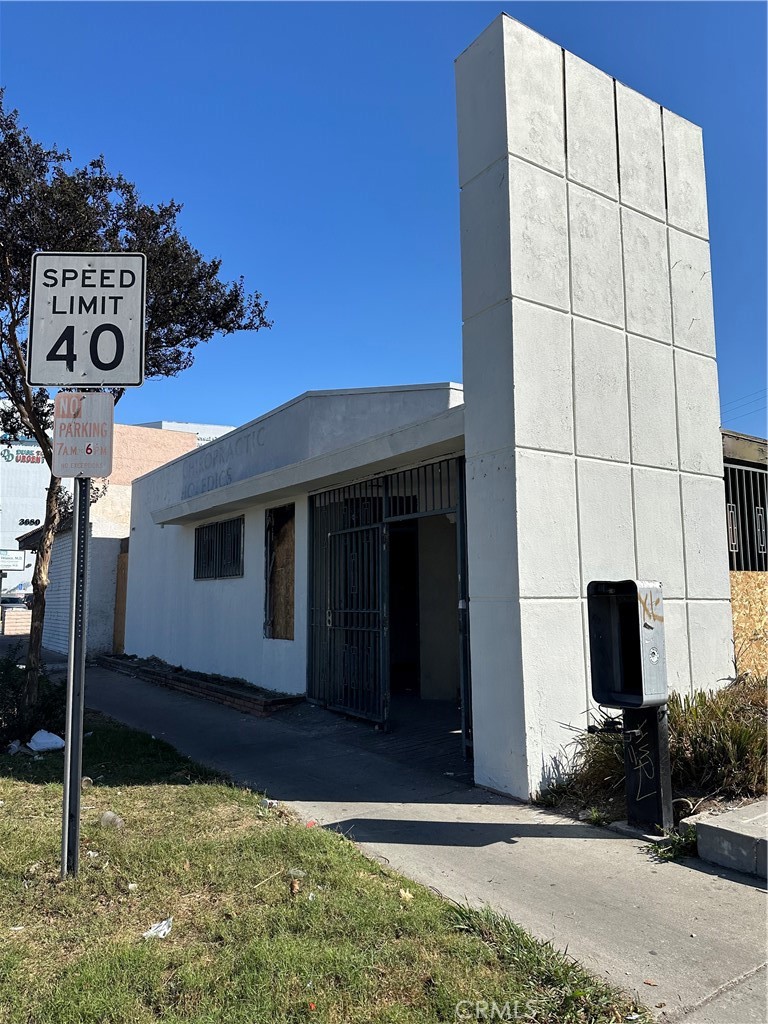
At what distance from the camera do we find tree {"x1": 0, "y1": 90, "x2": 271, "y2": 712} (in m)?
8.73

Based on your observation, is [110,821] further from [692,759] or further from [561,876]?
[692,759]

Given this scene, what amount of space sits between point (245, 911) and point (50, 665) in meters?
16.2

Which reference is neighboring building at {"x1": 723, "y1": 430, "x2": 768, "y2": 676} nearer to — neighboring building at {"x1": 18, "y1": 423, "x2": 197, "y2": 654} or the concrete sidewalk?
the concrete sidewalk

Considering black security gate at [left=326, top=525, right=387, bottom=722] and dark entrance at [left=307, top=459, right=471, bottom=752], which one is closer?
dark entrance at [left=307, top=459, right=471, bottom=752]

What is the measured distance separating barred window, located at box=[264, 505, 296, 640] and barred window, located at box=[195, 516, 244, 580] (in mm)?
1238

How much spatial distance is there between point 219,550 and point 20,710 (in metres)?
6.19

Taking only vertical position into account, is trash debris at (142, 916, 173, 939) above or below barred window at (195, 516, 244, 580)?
below

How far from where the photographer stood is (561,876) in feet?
15.1

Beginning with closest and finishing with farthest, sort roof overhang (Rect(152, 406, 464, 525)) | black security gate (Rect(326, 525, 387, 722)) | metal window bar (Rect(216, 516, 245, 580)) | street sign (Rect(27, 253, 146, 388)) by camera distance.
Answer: street sign (Rect(27, 253, 146, 388)) < roof overhang (Rect(152, 406, 464, 525)) < black security gate (Rect(326, 525, 387, 722)) < metal window bar (Rect(216, 516, 245, 580))

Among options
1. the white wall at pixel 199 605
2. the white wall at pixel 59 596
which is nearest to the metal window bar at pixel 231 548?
the white wall at pixel 199 605

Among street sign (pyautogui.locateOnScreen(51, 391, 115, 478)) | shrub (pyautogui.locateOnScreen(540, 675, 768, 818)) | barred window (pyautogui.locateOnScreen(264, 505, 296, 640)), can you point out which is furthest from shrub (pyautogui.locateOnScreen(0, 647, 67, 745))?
shrub (pyautogui.locateOnScreen(540, 675, 768, 818))

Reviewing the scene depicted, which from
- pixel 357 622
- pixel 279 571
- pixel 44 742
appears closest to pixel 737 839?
pixel 357 622

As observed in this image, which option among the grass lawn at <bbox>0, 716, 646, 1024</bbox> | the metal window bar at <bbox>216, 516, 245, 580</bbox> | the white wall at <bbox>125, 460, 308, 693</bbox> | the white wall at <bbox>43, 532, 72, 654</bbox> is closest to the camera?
the grass lawn at <bbox>0, 716, 646, 1024</bbox>

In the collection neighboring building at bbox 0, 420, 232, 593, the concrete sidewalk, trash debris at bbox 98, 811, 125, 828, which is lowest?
the concrete sidewalk
